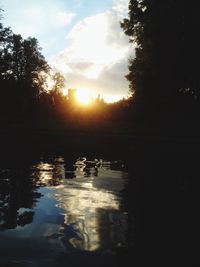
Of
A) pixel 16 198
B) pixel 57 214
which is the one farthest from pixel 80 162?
pixel 57 214

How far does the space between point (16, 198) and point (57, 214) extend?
146 centimetres

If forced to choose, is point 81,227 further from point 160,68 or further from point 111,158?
point 160,68

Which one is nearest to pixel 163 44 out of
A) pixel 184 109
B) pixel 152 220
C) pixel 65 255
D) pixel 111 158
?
pixel 184 109

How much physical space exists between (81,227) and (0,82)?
4550cm

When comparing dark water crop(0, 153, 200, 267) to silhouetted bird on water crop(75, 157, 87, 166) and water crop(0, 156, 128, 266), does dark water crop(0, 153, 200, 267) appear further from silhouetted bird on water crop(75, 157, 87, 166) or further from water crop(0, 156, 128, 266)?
silhouetted bird on water crop(75, 157, 87, 166)

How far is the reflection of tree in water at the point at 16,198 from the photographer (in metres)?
6.38

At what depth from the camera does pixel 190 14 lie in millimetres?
29781

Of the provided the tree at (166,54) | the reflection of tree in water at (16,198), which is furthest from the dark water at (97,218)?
the tree at (166,54)

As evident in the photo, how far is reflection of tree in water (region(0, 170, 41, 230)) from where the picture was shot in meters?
6.38

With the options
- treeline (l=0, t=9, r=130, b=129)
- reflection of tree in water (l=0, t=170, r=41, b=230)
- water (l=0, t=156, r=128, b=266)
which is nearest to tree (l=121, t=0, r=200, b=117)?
treeline (l=0, t=9, r=130, b=129)

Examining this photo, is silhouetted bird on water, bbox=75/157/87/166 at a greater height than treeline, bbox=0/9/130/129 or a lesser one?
lesser

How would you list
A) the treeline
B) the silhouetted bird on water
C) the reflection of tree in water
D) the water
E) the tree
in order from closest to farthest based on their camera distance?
1. the water
2. the reflection of tree in water
3. the silhouetted bird on water
4. the tree
5. the treeline

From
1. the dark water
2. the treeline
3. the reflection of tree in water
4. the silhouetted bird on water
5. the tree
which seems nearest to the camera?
the dark water

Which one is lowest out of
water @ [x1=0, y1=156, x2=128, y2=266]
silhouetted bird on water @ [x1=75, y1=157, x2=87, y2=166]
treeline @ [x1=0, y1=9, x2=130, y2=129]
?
silhouetted bird on water @ [x1=75, y1=157, x2=87, y2=166]
